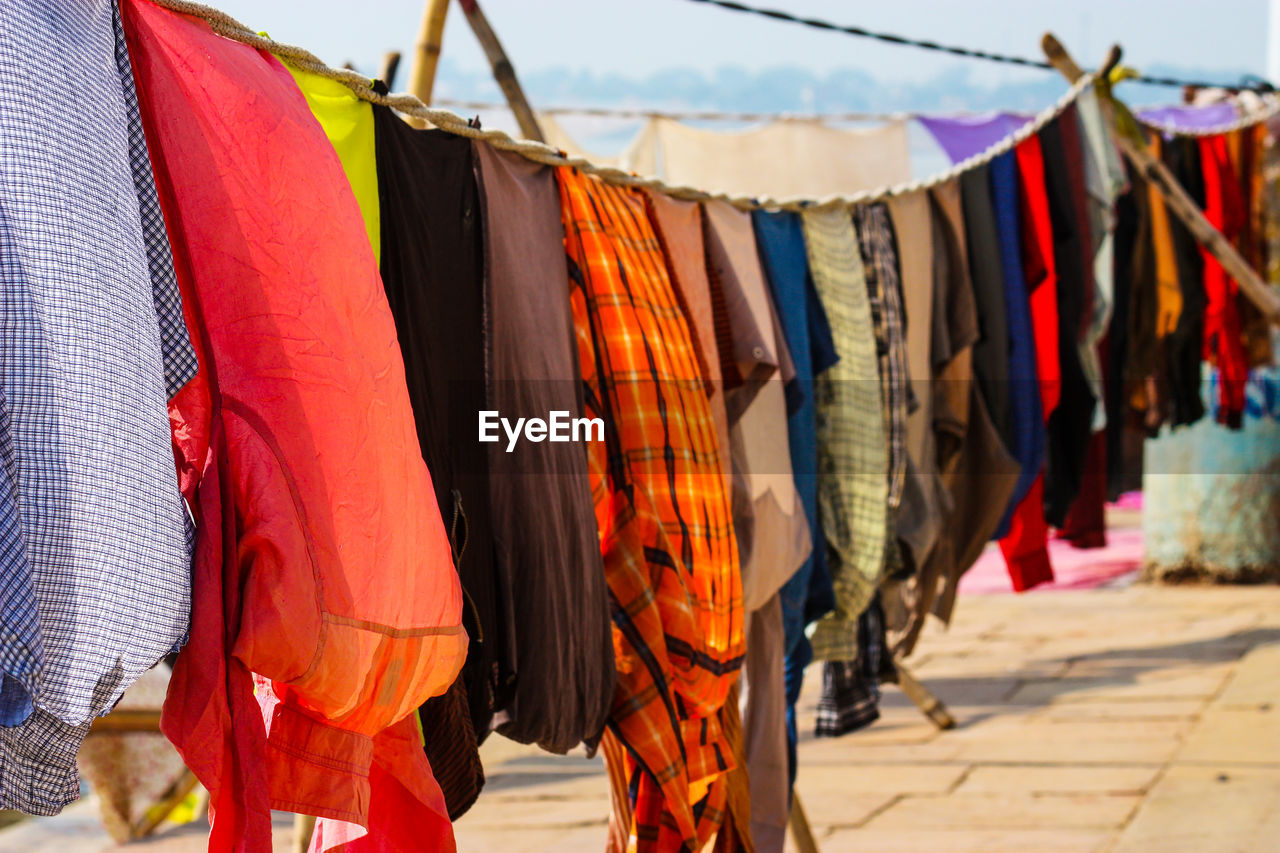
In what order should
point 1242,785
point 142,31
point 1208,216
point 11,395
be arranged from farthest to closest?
point 1208,216
point 1242,785
point 142,31
point 11,395

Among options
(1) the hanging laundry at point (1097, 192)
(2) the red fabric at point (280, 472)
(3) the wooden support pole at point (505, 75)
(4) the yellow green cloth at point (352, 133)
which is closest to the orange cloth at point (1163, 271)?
(1) the hanging laundry at point (1097, 192)

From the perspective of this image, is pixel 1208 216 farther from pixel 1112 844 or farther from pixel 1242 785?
pixel 1112 844

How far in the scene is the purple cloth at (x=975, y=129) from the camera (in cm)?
608

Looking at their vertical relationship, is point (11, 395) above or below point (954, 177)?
below

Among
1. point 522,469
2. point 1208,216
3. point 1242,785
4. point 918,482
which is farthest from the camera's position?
point 1208,216

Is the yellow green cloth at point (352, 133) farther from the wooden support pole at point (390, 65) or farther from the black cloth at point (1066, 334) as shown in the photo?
the black cloth at point (1066, 334)

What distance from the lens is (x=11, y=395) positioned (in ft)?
3.49

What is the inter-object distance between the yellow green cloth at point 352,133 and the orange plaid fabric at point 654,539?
47cm

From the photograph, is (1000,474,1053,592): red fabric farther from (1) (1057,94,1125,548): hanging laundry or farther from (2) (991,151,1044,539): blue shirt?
(1) (1057,94,1125,548): hanging laundry

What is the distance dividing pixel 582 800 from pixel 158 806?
4.55ft

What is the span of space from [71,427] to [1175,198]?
3.95 m

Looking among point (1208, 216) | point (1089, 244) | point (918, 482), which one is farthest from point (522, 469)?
point (1208, 216)

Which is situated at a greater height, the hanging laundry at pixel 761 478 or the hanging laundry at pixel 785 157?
the hanging laundry at pixel 785 157

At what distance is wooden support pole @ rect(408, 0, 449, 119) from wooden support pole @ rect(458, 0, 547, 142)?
233mm
